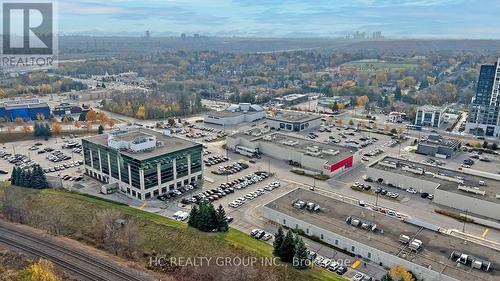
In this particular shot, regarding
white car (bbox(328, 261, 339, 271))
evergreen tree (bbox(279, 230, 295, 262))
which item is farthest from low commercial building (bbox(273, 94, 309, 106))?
evergreen tree (bbox(279, 230, 295, 262))

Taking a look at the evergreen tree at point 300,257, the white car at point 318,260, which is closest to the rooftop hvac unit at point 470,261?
the white car at point 318,260

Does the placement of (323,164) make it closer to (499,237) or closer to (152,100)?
(499,237)

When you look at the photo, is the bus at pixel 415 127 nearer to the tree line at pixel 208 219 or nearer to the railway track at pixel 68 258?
the tree line at pixel 208 219

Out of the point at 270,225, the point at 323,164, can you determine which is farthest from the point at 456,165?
the point at 270,225

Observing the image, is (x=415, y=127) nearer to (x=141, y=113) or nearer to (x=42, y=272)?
(x=141, y=113)


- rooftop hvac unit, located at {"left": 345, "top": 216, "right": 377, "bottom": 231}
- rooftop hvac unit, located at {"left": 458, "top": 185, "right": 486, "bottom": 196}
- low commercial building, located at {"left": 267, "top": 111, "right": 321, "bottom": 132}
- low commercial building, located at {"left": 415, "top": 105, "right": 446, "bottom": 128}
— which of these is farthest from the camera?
low commercial building, located at {"left": 415, "top": 105, "right": 446, "bottom": 128}

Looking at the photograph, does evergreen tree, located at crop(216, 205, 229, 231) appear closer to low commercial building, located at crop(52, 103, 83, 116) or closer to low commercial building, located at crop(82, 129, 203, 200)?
low commercial building, located at crop(82, 129, 203, 200)
